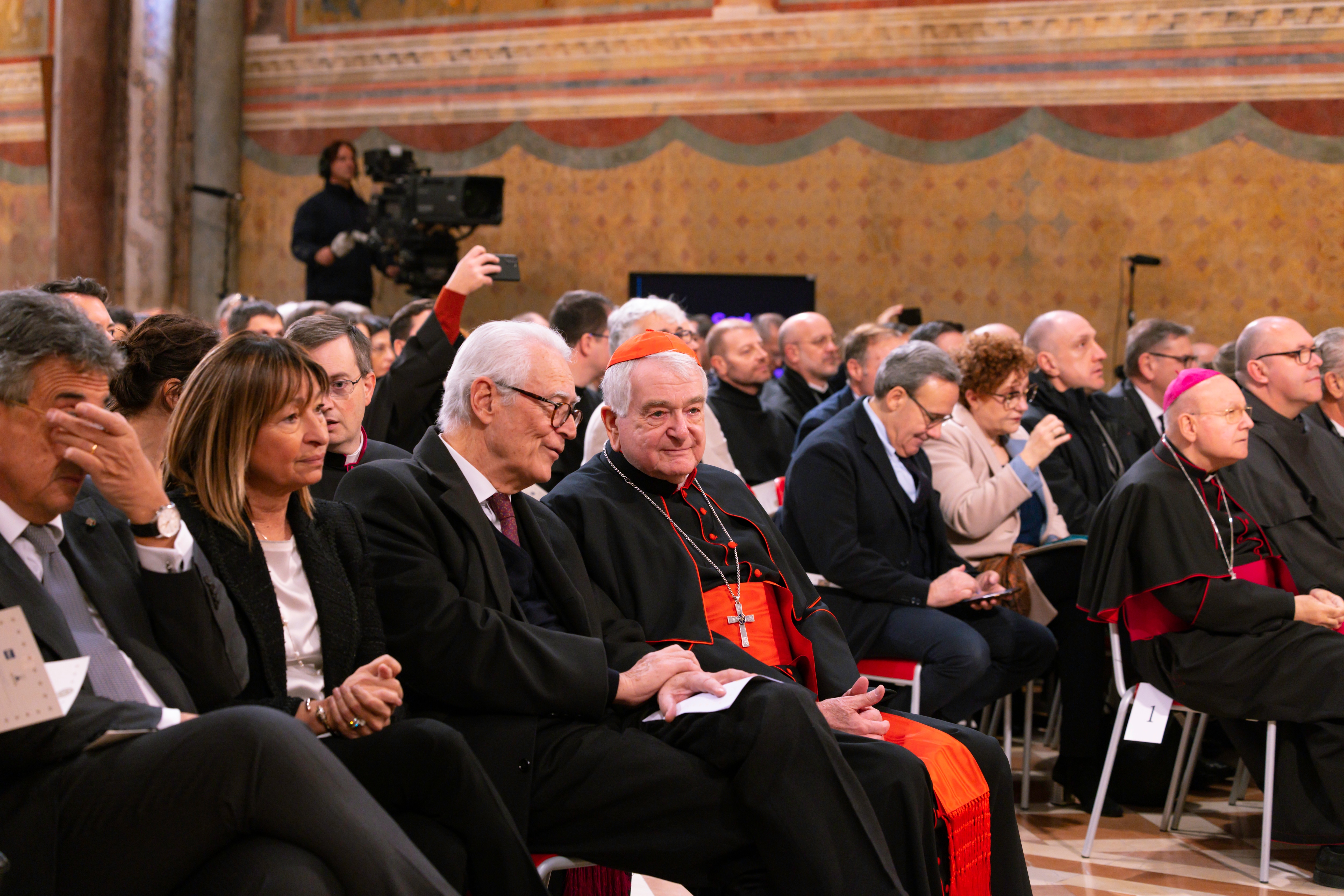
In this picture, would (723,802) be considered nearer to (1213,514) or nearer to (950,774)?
(950,774)

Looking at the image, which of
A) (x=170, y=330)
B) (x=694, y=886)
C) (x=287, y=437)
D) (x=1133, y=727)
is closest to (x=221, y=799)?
(x=287, y=437)

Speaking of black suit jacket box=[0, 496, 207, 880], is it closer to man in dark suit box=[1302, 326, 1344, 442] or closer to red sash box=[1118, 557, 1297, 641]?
red sash box=[1118, 557, 1297, 641]

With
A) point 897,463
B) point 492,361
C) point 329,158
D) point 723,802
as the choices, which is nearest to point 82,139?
point 329,158

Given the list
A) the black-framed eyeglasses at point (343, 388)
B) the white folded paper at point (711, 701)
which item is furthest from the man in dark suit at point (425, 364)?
the white folded paper at point (711, 701)

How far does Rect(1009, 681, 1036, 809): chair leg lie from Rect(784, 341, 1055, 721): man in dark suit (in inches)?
6.9

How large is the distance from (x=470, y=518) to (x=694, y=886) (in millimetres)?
887

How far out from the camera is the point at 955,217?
9102 mm

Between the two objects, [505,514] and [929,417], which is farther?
[929,417]

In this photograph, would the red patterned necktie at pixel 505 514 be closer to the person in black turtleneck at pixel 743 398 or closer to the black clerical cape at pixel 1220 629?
the black clerical cape at pixel 1220 629

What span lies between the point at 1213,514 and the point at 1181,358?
221cm

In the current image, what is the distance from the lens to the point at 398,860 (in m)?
2.01

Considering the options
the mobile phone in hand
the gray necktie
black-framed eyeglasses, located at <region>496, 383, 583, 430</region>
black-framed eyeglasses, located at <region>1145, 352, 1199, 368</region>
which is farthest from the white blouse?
black-framed eyeglasses, located at <region>1145, 352, 1199, 368</region>

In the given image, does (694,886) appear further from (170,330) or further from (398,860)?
(170,330)

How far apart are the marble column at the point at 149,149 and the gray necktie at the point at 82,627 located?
866cm
